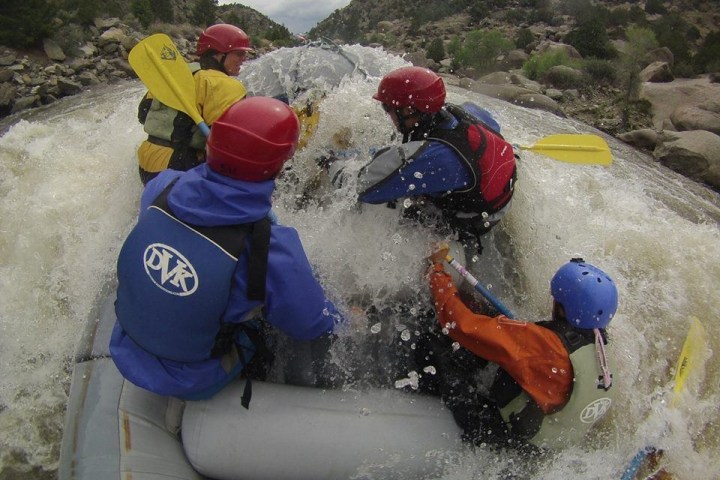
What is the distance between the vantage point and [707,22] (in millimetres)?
25156

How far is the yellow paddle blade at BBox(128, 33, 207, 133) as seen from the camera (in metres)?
3.35

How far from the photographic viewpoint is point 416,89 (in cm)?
287

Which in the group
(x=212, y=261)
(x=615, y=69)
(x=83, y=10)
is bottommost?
(x=83, y=10)

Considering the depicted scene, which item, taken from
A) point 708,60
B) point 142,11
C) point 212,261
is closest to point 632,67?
point 708,60

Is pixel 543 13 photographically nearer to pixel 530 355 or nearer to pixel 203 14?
pixel 203 14

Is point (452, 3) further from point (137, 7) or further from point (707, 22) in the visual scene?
point (137, 7)

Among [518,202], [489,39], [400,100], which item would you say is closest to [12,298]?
[400,100]

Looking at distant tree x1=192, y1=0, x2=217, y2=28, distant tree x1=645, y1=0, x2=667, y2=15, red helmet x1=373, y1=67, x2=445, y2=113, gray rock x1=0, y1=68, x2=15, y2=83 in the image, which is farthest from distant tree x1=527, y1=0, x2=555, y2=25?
red helmet x1=373, y1=67, x2=445, y2=113

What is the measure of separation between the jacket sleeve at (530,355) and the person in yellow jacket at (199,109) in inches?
87.6

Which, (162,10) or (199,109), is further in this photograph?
(162,10)

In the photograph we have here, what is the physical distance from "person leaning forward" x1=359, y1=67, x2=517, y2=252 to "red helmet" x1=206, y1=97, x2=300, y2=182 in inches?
39.8

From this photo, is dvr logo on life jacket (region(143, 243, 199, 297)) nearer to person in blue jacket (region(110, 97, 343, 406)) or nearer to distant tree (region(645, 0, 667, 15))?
person in blue jacket (region(110, 97, 343, 406))

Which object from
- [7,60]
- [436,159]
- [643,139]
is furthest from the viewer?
[7,60]

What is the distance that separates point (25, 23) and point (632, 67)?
15.1m
